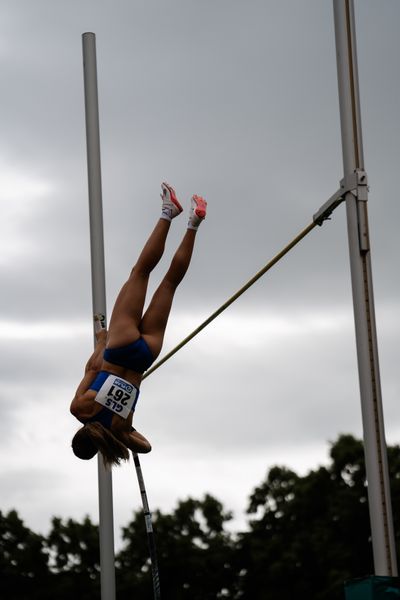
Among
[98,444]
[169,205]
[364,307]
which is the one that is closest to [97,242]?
[169,205]

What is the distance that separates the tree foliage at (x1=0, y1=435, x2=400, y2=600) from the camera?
23.0m

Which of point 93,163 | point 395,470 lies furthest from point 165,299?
point 395,470

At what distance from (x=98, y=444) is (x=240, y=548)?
19.0 metres

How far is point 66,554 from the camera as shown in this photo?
26344 millimetres

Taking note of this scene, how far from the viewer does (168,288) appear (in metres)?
6.55

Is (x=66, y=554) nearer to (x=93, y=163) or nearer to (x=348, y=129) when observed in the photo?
(x=93, y=163)

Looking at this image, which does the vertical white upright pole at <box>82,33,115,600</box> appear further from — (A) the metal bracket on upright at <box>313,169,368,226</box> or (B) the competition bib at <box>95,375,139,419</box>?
(A) the metal bracket on upright at <box>313,169,368,226</box>

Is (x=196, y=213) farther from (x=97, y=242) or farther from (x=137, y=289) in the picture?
(x=97, y=242)

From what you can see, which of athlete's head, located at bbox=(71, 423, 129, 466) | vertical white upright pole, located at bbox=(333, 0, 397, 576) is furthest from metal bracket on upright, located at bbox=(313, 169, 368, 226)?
athlete's head, located at bbox=(71, 423, 129, 466)

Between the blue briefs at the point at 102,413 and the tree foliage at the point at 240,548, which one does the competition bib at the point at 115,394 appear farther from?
the tree foliage at the point at 240,548

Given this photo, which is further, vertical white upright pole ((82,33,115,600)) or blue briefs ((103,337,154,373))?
vertical white upright pole ((82,33,115,600))

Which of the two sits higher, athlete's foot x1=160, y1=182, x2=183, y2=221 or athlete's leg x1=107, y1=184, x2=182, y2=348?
athlete's foot x1=160, y1=182, x2=183, y2=221

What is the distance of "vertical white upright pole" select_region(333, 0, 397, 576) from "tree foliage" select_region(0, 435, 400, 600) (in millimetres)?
17468

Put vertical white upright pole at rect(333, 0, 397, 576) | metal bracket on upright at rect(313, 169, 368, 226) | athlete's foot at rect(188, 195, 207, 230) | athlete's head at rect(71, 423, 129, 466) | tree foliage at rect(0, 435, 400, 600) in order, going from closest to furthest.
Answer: vertical white upright pole at rect(333, 0, 397, 576), metal bracket on upright at rect(313, 169, 368, 226), athlete's head at rect(71, 423, 129, 466), athlete's foot at rect(188, 195, 207, 230), tree foliage at rect(0, 435, 400, 600)
